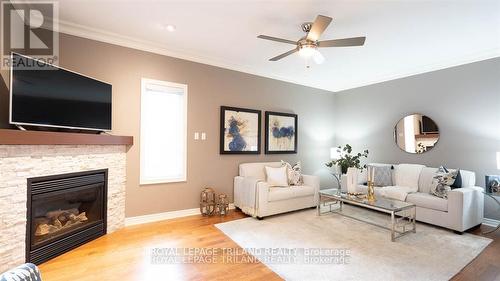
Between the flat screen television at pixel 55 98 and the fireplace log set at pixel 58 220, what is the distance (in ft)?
3.38

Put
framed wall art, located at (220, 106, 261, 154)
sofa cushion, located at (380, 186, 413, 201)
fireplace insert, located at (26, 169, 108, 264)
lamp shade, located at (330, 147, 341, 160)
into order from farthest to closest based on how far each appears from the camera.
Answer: lamp shade, located at (330, 147, 341, 160) < framed wall art, located at (220, 106, 261, 154) < sofa cushion, located at (380, 186, 413, 201) < fireplace insert, located at (26, 169, 108, 264)

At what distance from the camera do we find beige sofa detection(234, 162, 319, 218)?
3609 millimetres

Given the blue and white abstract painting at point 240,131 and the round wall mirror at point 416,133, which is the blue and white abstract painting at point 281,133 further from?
the round wall mirror at point 416,133

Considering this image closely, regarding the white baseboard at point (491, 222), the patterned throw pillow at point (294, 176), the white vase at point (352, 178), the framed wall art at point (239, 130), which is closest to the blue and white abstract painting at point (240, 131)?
the framed wall art at point (239, 130)

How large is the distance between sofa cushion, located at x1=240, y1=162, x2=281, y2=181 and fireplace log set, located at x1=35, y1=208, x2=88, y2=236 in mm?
2396

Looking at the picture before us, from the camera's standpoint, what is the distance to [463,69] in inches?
149

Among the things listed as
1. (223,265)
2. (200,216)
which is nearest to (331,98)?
(200,216)

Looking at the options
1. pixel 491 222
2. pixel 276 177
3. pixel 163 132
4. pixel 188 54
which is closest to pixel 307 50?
pixel 188 54

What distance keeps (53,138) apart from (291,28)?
2.92 meters

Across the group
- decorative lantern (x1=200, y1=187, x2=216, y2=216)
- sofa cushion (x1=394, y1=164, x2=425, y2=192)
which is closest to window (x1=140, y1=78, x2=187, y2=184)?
decorative lantern (x1=200, y1=187, x2=216, y2=216)

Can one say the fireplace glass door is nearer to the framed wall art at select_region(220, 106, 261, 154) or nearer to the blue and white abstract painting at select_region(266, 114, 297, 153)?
the framed wall art at select_region(220, 106, 261, 154)

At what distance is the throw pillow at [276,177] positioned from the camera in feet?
13.6

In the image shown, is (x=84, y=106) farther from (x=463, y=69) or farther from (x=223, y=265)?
(x=463, y=69)

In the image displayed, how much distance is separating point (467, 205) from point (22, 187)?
5143mm
